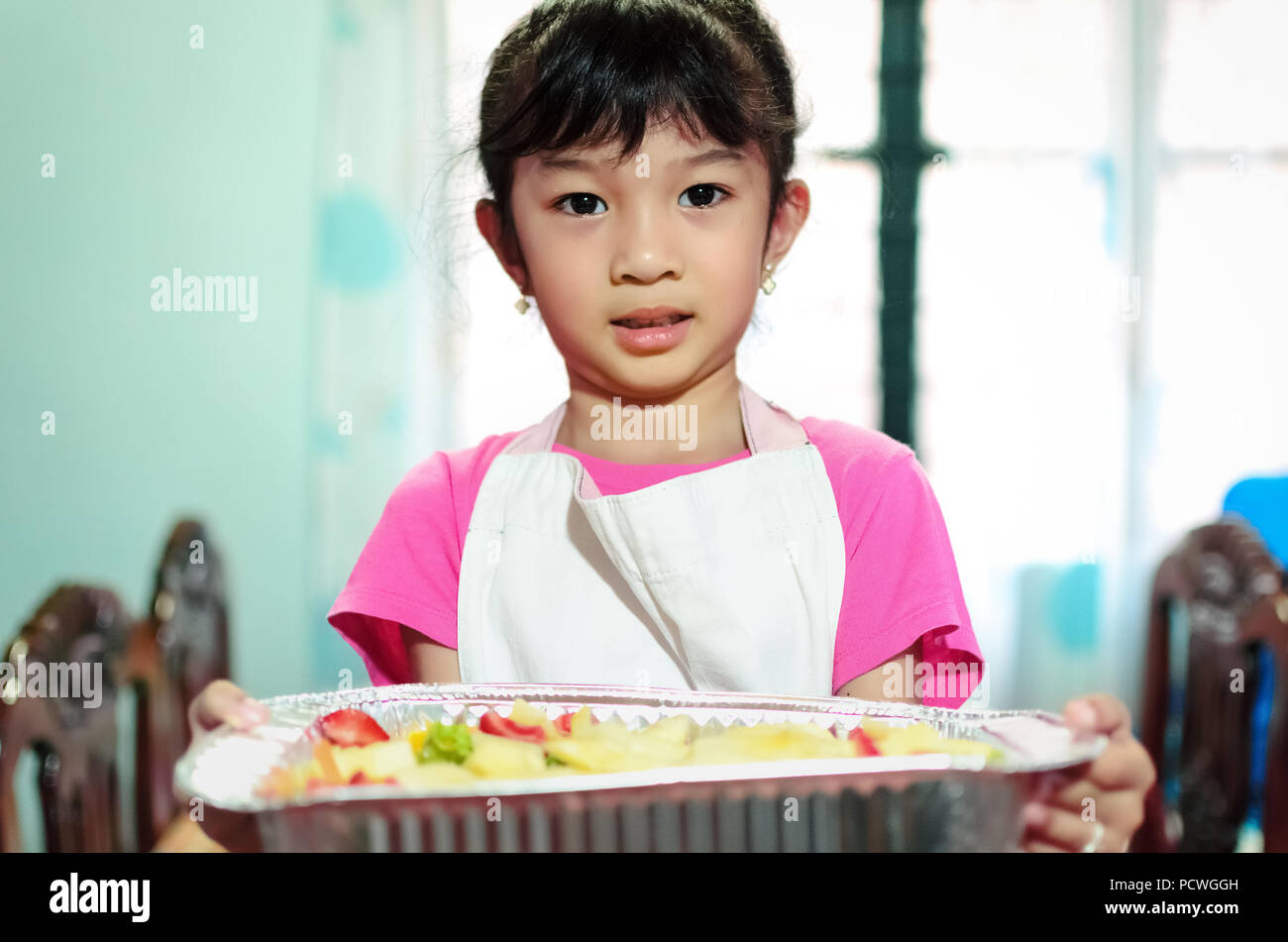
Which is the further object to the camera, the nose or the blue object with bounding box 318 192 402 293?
the blue object with bounding box 318 192 402 293

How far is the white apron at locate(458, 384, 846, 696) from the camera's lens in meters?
0.54

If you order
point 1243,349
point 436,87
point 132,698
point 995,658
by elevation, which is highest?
point 436,87

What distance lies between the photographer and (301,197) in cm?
112

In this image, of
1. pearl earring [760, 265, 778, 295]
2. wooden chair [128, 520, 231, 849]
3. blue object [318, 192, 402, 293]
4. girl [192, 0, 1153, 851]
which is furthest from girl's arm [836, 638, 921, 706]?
blue object [318, 192, 402, 293]

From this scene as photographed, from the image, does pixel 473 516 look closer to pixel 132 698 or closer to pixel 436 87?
pixel 132 698

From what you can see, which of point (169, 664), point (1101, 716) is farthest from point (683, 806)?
point (169, 664)

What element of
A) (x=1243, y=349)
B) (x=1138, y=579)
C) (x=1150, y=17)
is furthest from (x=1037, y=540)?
(x=1150, y=17)

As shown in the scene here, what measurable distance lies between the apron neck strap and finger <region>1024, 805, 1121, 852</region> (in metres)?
0.23

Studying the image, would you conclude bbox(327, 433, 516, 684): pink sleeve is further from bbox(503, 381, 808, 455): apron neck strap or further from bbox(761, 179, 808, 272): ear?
bbox(761, 179, 808, 272): ear

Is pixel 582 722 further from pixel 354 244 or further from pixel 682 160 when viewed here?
pixel 354 244

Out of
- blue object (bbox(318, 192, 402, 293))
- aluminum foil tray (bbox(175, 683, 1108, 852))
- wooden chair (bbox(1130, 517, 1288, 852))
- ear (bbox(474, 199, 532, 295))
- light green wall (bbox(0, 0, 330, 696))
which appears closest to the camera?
aluminum foil tray (bbox(175, 683, 1108, 852))

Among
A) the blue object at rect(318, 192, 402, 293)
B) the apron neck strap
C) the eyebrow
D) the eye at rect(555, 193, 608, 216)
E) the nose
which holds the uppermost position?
the blue object at rect(318, 192, 402, 293)

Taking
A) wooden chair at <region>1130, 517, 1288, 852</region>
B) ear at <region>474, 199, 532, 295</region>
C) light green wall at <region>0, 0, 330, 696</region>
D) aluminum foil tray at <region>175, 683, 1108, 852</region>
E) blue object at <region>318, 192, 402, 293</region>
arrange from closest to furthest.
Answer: aluminum foil tray at <region>175, 683, 1108, 852</region>, wooden chair at <region>1130, 517, 1288, 852</region>, ear at <region>474, 199, 532, 295</region>, light green wall at <region>0, 0, 330, 696</region>, blue object at <region>318, 192, 402, 293</region>

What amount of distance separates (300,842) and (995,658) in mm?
1058
